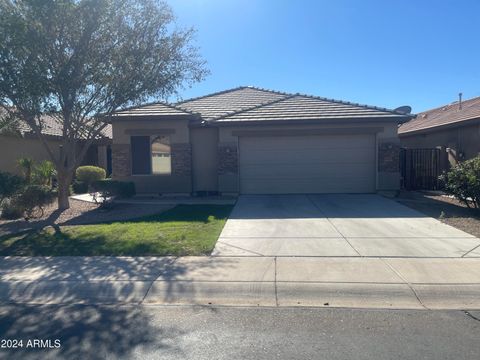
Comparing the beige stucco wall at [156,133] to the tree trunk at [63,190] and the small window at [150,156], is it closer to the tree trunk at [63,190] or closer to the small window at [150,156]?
the small window at [150,156]

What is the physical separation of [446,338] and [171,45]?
33.2 feet

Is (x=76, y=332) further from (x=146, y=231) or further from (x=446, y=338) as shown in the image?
(x=146, y=231)

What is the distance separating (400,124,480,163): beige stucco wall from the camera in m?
16.4

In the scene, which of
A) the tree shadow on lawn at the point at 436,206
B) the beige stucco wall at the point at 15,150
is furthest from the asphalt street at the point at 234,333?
the beige stucco wall at the point at 15,150

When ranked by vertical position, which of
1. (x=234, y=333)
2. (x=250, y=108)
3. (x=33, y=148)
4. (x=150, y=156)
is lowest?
(x=234, y=333)

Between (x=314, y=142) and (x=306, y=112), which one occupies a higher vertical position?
(x=306, y=112)

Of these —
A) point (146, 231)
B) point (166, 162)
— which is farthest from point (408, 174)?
point (146, 231)

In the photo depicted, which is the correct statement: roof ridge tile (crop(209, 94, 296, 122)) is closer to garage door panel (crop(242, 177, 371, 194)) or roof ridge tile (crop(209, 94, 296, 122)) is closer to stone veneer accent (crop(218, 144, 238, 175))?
stone veneer accent (crop(218, 144, 238, 175))

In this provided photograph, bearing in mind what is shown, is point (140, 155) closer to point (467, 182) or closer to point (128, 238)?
point (128, 238)

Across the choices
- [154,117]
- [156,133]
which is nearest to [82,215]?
[156,133]

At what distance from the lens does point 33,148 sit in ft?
69.9

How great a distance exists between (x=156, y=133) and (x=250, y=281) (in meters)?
11.4

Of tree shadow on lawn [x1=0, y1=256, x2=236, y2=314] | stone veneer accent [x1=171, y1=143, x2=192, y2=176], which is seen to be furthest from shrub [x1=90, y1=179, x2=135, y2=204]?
tree shadow on lawn [x1=0, y1=256, x2=236, y2=314]

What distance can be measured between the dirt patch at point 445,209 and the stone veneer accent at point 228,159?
20.0ft
